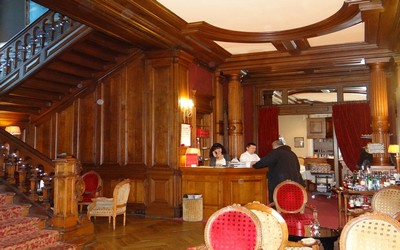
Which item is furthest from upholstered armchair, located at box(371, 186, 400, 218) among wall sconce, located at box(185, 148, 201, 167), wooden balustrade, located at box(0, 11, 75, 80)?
wooden balustrade, located at box(0, 11, 75, 80)

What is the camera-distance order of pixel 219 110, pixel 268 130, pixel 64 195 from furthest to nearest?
1. pixel 268 130
2. pixel 219 110
3. pixel 64 195

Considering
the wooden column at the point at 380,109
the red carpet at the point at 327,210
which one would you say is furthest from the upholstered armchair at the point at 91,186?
the wooden column at the point at 380,109

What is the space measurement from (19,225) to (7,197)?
2.22ft

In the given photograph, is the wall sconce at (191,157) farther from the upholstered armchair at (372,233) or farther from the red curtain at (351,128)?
the upholstered armchair at (372,233)

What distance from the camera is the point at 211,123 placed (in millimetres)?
9852

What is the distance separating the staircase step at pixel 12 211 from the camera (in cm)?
520

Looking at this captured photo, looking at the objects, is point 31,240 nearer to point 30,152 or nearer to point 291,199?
point 30,152

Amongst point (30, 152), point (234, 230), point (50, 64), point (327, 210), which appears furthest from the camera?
point (327, 210)

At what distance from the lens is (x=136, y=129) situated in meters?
8.25

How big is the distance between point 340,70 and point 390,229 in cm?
816

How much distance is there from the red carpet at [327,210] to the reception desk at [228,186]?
121cm

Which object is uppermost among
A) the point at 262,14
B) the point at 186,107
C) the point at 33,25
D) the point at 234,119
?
the point at 33,25

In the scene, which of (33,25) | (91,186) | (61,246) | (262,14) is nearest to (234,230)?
(61,246)

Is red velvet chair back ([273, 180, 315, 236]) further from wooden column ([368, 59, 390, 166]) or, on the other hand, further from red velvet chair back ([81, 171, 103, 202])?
wooden column ([368, 59, 390, 166])
